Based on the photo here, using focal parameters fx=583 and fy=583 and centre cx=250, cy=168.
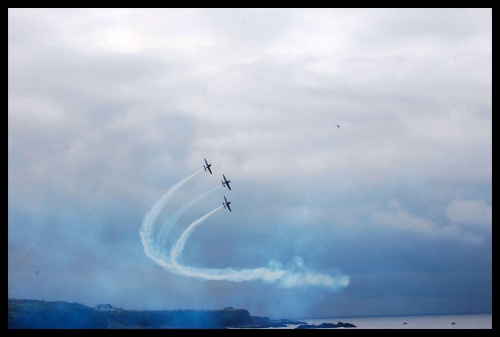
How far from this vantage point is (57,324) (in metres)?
177
